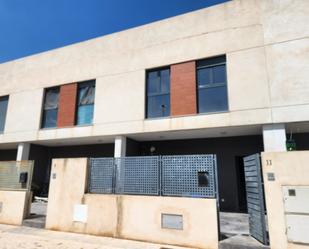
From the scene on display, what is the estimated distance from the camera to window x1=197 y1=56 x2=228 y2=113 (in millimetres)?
9977

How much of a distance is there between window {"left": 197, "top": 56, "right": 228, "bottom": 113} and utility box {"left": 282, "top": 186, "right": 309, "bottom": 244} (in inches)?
192

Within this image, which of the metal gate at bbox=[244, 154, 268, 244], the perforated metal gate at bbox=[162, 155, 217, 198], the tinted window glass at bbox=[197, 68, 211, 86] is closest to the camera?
the metal gate at bbox=[244, 154, 268, 244]

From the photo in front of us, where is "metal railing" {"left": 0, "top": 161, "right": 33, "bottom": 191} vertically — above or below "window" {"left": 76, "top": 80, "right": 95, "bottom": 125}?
below

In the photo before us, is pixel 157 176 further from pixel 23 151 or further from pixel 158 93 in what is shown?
pixel 23 151

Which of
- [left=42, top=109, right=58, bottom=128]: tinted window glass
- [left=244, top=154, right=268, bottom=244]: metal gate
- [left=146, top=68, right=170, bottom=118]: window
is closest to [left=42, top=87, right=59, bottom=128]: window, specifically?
[left=42, top=109, right=58, bottom=128]: tinted window glass

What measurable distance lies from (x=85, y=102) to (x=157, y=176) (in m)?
7.35

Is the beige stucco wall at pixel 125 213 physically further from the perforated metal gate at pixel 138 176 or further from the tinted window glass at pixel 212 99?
the tinted window glass at pixel 212 99

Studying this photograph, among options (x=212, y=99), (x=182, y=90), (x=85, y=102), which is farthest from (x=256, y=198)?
(x=85, y=102)

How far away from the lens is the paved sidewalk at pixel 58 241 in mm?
6168

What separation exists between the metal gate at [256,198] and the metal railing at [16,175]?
301 inches

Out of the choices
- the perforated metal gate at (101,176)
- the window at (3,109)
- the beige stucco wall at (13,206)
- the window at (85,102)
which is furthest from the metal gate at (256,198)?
the window at (3,109)

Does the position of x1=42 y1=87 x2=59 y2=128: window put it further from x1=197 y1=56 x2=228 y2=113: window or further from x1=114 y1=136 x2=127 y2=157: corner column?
x1=197 y1=56 x2=228 y2=113: window

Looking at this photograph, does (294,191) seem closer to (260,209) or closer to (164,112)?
(260,209)

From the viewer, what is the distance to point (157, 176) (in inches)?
278
